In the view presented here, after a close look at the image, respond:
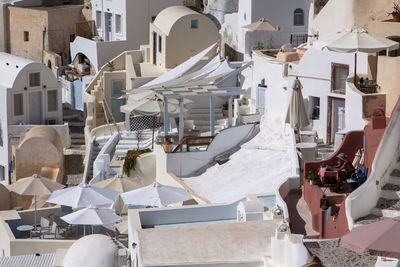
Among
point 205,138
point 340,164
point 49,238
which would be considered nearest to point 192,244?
point 340,164

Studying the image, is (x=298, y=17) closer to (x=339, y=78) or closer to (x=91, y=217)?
(x=339, y=78)

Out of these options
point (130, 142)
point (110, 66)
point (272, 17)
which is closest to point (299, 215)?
point (130, 142)

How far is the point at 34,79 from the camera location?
5284 centimetres

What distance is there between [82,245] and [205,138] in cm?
1638

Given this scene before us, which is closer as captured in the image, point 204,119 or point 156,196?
point 156,196

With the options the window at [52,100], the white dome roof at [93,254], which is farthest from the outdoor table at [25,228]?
the window at [52,100]

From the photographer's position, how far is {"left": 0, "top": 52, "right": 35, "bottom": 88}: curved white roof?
170ft

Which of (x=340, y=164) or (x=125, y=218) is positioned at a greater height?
(x=340, y=164)

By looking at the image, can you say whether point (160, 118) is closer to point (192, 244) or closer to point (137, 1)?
point (137, 1)

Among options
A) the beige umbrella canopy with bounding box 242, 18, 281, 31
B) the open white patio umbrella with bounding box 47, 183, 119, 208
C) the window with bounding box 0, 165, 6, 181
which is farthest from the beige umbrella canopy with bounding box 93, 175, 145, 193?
the window with bounding box 0, 165, 6, 181

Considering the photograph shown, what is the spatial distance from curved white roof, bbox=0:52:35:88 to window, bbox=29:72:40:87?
0.60 metres

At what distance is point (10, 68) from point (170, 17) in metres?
8.43

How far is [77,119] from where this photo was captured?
59.3 metres

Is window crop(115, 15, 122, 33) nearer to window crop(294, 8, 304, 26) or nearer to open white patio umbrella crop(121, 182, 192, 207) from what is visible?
window crop(294, 8, 304, 26)
